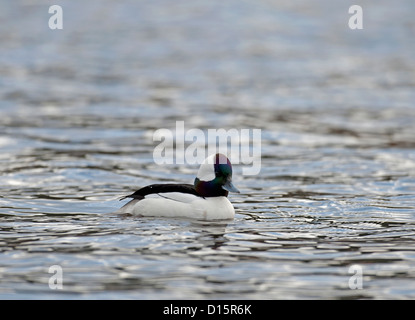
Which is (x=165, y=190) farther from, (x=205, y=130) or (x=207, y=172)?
(x=205, y=130)

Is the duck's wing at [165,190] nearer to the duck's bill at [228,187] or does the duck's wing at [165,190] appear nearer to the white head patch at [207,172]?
the white head patch at [207,172]

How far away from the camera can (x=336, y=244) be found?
1101 cm

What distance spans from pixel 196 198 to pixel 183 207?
→ 0.76 ft

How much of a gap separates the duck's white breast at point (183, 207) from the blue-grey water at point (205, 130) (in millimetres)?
166

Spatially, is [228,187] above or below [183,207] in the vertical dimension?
above

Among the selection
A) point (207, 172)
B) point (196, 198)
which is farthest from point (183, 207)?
point (207, 172)

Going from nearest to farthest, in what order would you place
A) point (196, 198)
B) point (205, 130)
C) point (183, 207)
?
point (183, 207) → point (196, 198) → point (205, 130)

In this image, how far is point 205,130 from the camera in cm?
2064

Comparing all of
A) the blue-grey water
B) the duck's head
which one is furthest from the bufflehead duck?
the blue-grey water

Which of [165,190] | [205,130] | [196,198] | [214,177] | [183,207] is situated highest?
[205,130]

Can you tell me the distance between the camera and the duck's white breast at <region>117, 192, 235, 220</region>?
12.1 meters

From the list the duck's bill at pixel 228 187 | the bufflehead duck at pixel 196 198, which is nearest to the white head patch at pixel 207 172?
the bufflehead duck at pixel 196 198

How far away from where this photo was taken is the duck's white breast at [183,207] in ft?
39.9
